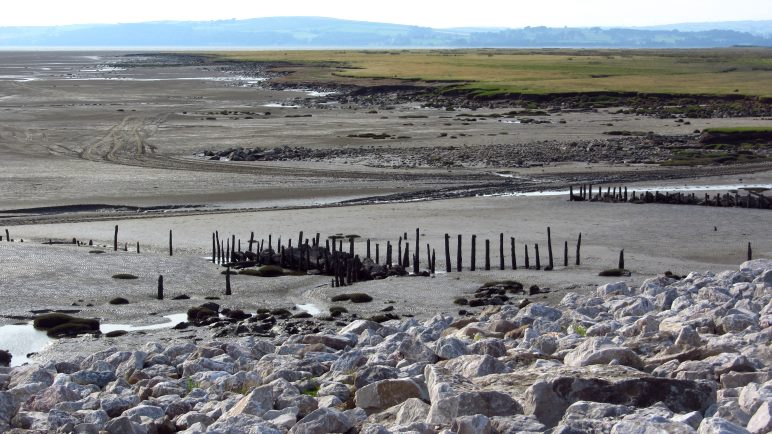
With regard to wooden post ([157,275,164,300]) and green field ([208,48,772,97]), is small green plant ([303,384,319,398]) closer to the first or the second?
wooden post ([157,275,164,300])

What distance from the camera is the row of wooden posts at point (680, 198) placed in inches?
1780

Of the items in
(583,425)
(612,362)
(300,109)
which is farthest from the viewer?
(300,109)

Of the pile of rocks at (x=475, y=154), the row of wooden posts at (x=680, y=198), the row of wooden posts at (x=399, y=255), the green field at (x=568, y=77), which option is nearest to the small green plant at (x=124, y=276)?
the row of wooden posts at (x=399, y=255)

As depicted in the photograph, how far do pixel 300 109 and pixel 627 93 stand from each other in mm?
32930

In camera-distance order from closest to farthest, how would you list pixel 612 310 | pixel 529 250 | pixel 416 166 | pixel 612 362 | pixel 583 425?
pixel 583 425
pixel 612 362
pixel 612 310
pixel 529 250
pixel 416 166

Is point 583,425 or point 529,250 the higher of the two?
point 583,425

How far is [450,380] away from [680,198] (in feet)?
114

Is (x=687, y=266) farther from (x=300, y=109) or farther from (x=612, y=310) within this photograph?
(x=300, y=109)

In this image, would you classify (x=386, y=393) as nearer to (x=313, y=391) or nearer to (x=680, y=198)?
(x=313, y=391)

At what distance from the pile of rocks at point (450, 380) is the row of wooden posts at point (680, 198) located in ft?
82.8

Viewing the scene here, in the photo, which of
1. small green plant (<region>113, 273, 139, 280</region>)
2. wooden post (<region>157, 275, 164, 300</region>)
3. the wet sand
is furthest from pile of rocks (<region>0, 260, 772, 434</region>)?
small green plant (<region>113, 273, 139, 280</region>)

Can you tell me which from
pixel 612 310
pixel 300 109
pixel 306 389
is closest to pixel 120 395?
pixel 306 389

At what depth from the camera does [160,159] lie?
208 feet

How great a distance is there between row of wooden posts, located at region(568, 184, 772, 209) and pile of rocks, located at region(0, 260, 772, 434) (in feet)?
82.8
